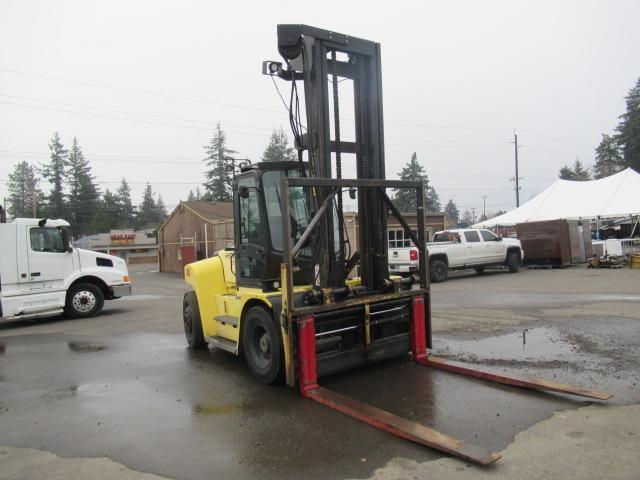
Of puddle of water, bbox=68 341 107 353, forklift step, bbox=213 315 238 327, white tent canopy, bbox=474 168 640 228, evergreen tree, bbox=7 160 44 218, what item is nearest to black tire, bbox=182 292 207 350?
forklift step, bbox=213 315 238 327

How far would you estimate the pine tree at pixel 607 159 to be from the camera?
66438 mm

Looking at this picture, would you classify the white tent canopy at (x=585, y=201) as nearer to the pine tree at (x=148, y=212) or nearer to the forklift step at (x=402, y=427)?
the forklift step at (x=402, y=427)

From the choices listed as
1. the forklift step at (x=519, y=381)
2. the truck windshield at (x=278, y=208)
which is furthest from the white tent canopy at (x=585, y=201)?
the truck windshield at (x=278, y=208)

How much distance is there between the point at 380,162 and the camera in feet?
21.2

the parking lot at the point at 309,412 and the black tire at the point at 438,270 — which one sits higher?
the black tire at the point at 438,270

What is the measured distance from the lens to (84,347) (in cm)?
929

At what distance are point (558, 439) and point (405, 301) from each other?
2.57 meters

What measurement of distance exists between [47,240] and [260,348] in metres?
9.15

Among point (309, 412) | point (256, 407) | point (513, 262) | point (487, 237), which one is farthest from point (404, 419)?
point (513, 262)

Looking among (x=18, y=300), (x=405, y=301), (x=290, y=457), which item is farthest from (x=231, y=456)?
(x=18, y=300)

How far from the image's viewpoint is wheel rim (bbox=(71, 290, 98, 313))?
43.5 feet

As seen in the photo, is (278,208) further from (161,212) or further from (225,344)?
(161,212)

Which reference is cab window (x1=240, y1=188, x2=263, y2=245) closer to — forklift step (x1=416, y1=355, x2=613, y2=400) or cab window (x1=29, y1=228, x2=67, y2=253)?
forklift step (x1=416, y1=355, x2=613, y2=400)

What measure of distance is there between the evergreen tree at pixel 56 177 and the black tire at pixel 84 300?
6217 cm
